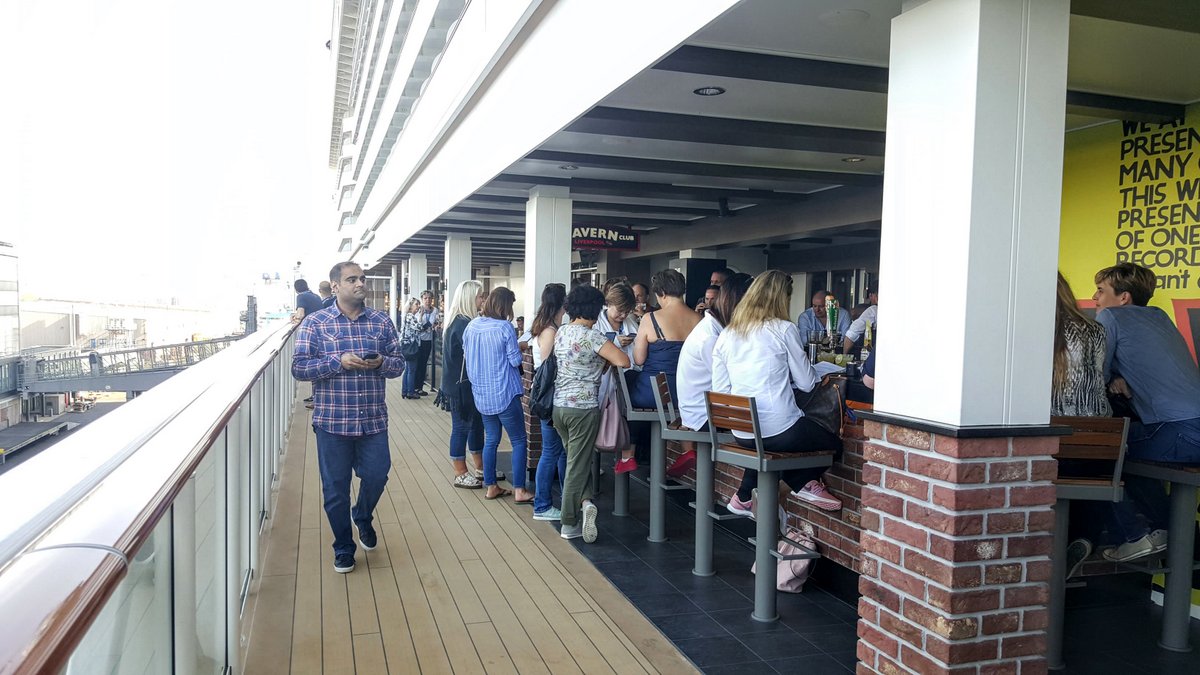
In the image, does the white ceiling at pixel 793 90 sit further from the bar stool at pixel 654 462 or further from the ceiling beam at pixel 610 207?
the bar stool at pixel 654 462

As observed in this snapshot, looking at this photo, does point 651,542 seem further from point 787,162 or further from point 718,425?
point 787,162

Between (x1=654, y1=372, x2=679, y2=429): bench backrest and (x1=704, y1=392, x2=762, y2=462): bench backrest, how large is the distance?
2.12 feet

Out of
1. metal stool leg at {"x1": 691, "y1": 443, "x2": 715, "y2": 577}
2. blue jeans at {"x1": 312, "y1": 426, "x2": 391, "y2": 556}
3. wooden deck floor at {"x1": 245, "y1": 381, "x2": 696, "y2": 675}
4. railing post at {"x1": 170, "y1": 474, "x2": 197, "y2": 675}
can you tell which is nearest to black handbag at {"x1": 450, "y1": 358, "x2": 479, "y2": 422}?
wooden deck floor at {"x1": 245, "y1": 381, "x2": 696, "y2": 675}

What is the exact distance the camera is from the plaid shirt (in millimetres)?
4719

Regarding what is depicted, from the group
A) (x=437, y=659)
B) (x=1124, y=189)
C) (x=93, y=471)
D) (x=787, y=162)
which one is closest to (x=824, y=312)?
(x=787, y=162)

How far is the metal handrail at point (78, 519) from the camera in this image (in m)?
0.75

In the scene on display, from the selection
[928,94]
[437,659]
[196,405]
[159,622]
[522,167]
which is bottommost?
[437,659]

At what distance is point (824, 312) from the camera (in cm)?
1090

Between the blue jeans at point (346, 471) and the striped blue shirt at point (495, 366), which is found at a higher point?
the striped blue shirt at point (495, 366)

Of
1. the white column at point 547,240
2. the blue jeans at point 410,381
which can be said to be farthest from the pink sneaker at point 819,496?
the blue jeans at point 410,381

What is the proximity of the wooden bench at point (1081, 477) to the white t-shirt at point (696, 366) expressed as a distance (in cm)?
191

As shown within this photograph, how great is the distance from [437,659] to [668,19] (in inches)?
124

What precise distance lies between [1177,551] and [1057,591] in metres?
0.69

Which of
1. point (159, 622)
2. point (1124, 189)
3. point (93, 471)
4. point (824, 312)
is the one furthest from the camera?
point (824, 312)
